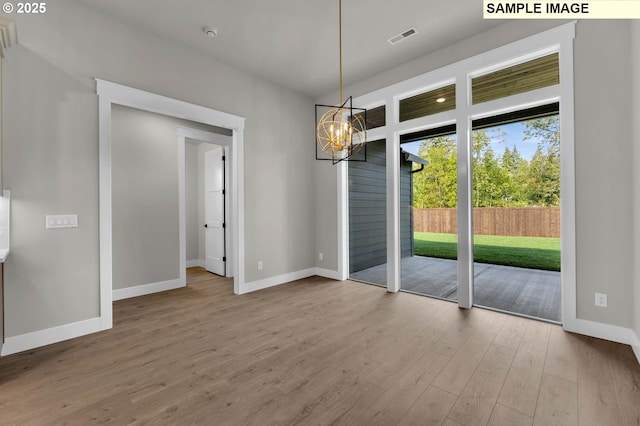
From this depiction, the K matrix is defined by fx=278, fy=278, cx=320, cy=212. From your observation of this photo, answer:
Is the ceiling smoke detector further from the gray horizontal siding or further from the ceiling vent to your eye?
the gray horizontal siding

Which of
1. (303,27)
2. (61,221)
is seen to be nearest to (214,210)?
(61,221)

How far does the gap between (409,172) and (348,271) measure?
204 cm

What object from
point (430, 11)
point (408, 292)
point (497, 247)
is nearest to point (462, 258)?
point (497, 247)

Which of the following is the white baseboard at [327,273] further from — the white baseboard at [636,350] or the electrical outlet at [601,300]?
the white baseboard at [636,350]

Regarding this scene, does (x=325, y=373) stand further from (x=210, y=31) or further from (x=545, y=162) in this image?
(x=210, y=31)

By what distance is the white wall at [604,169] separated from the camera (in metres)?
2.57

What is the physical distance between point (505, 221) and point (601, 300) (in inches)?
45.2

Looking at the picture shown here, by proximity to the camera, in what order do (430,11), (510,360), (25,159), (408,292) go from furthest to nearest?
(408,292), (430,11), (25,159), (510,360)

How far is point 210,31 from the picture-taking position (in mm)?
3328

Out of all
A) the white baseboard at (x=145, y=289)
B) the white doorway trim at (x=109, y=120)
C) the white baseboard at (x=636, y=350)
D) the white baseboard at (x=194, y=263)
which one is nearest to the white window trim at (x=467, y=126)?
the white baseboard at (x=636, y=350)

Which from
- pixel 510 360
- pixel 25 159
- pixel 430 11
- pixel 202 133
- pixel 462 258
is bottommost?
pixel 510 360

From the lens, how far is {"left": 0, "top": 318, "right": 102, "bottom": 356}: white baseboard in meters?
2.49

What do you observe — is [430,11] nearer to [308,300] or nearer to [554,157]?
[554,157]

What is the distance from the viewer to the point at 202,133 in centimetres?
508
